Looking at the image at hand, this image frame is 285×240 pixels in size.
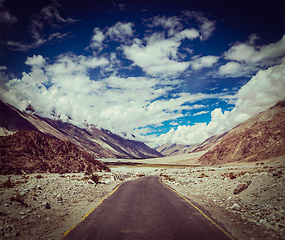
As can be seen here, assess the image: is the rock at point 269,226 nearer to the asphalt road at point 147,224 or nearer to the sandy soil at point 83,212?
the sandy soil at point 83,212

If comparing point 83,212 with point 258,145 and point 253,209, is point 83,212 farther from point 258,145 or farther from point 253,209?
point 258,145

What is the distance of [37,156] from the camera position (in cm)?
3328

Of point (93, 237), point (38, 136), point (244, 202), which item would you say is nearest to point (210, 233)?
point (93, 237)

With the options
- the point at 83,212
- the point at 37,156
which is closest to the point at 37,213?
the point at 83,212

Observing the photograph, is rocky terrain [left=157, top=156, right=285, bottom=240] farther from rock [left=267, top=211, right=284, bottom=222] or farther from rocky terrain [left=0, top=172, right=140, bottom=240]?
rocky terrain [left=0, top=172, right=140, bottom=240]

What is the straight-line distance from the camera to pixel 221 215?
9.34 m

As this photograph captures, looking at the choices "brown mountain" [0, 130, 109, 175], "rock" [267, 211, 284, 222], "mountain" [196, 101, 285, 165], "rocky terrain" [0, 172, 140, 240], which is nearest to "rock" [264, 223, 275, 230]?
"rock" [267, 211, 284, 222]

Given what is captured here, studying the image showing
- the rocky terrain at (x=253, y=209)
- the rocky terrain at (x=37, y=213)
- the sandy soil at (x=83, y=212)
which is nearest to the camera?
the rocky terrain at (x=37, y=213)

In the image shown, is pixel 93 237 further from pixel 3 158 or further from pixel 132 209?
pixel 3 158

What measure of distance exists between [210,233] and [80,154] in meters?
41.0

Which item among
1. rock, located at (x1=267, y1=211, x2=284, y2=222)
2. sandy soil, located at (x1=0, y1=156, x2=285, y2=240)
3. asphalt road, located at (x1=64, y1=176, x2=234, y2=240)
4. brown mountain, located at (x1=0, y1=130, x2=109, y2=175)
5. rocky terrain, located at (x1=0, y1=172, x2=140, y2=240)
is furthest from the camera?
brown mountain, located at (x1=0, y1=130, x2=109, y2=175)

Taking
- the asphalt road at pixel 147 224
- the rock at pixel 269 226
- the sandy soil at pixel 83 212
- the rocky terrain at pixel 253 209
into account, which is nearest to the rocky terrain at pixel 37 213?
the sandy soil at pixel 83 212

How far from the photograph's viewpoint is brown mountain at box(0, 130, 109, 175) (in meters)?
28.2

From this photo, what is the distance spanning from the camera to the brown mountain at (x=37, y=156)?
28.2 metres
